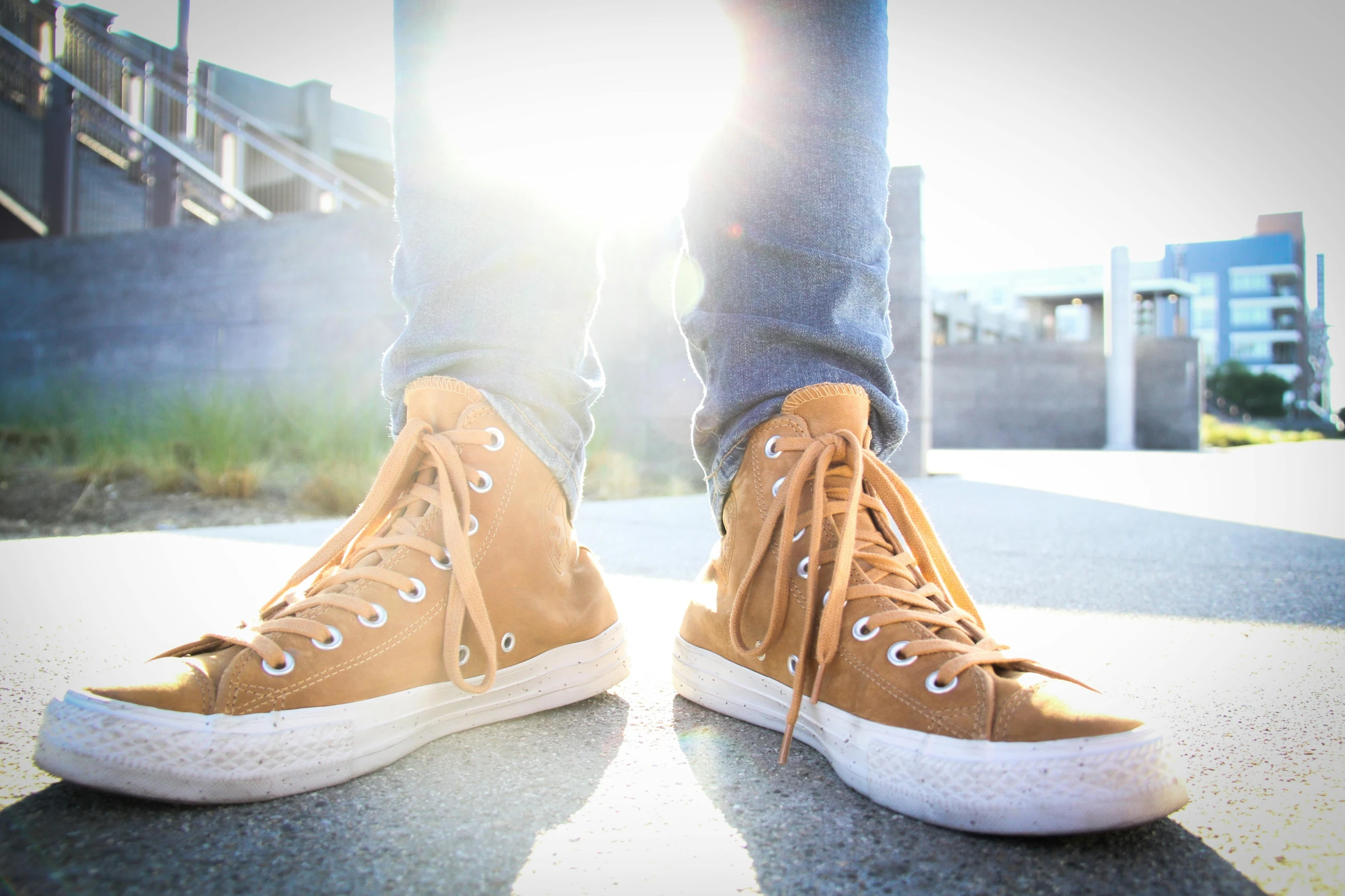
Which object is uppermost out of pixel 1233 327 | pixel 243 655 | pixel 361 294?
pixel 1233 327

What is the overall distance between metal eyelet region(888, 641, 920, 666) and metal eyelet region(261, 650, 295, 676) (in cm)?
51

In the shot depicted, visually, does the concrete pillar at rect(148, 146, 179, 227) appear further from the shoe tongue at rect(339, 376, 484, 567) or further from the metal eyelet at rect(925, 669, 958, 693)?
the metal eyelet at rect(925, 669, 958, 693)

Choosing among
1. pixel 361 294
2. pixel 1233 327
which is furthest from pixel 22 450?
pixel 1233 327

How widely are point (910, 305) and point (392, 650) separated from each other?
14.4 ft

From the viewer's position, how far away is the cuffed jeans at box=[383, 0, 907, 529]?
2.81 ft

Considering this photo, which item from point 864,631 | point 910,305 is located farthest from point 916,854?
point 910,305

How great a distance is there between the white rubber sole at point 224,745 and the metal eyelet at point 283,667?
1.3 inches

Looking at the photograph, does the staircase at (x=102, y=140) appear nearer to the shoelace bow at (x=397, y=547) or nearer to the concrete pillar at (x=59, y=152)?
the concrete pillar at (x=59, y=152)

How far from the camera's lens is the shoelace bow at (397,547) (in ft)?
2.34

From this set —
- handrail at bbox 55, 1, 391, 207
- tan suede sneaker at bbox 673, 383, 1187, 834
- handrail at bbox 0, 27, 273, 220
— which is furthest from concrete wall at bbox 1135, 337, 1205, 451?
tan suede sneaker at bbox 673, 383, 1187, 834

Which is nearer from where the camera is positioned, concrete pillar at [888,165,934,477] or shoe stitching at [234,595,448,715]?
shoe stitching at [234,595,448,715]

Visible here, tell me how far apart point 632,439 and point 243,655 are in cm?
366

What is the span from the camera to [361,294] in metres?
5.12

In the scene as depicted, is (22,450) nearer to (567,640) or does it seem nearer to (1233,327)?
(567,640)
